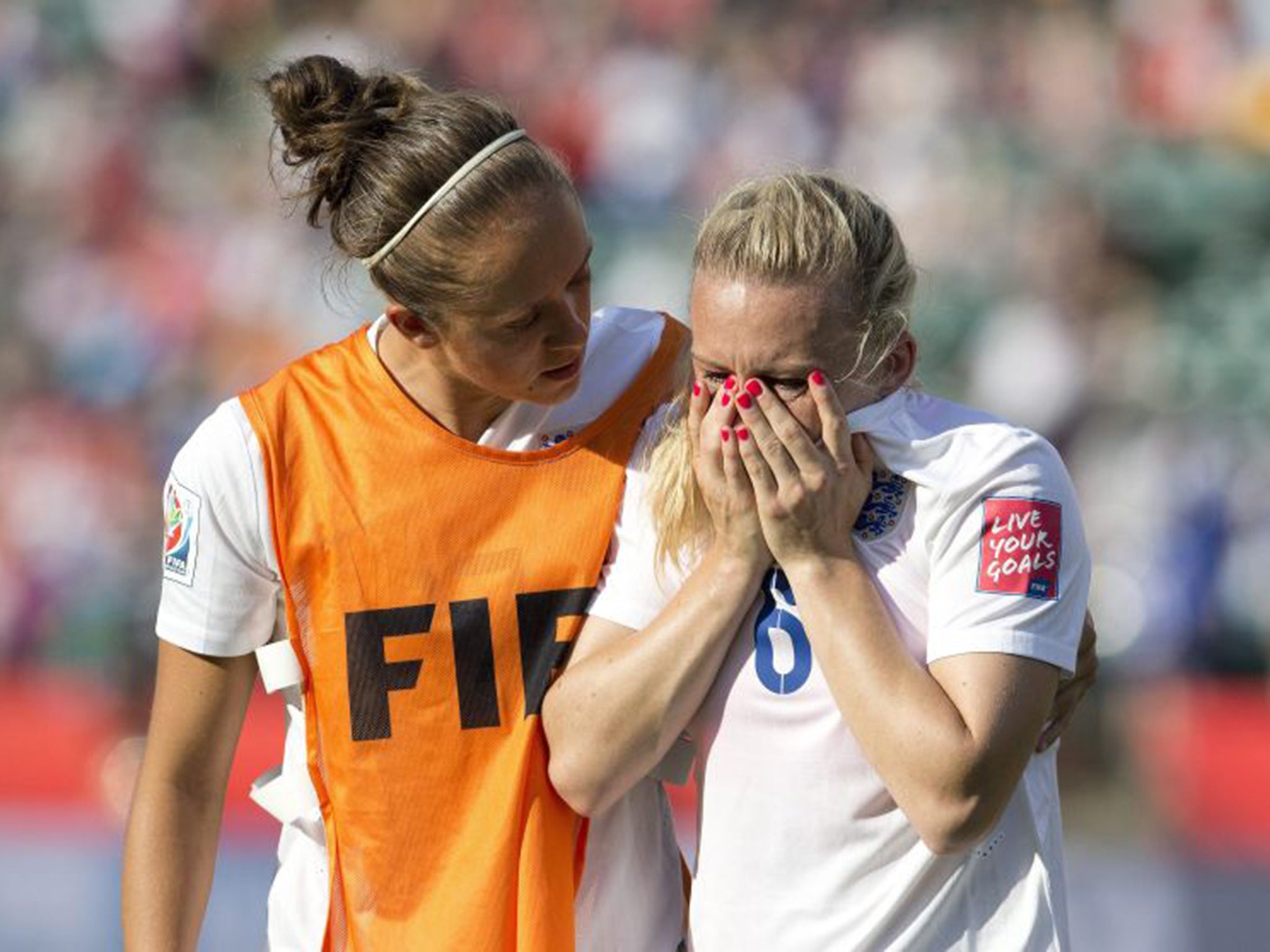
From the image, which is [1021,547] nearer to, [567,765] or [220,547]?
[567,765]

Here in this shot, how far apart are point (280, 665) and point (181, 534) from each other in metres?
0.22

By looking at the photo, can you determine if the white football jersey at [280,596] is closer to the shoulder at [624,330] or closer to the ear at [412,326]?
the shoulder at [624,330]

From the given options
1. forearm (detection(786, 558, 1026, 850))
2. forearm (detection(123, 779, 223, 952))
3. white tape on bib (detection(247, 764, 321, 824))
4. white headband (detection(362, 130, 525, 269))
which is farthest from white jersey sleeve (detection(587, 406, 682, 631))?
forearm (detection(123, 779, 223, 952))

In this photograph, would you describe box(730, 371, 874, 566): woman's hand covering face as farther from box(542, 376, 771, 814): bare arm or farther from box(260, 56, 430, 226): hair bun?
box(260, 56, 430, 226): hair bun

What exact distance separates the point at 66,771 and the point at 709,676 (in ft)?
15.9

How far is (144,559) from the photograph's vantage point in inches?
294

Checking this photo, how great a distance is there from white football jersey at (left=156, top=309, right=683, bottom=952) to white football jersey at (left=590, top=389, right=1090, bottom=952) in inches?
10.6

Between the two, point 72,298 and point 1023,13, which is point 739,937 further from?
point 72,298

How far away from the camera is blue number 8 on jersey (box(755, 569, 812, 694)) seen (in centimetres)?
225

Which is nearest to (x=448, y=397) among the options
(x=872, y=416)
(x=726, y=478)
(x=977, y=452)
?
(x=726, y=478)

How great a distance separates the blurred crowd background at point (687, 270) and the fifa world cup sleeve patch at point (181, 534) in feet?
9.72

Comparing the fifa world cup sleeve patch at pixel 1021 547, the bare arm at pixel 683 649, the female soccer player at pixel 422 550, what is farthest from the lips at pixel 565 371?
the fifa world cup sleeve patch at pixel 1021 547

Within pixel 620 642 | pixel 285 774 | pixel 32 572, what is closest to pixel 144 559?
pixel 32 572

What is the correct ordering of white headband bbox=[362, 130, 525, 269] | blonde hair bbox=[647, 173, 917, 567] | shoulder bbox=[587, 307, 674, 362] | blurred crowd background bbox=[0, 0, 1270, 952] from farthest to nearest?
blurred crowd background bbox=[0, 0, 1270, 952] → shoulder bbox=[587, 307, 674, 362] → white headband bbox=[362, 130, 525, 269] → blonde hair bbox=[647, 173, 917, 567]
